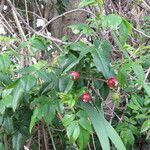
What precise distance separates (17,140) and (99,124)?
0.31 meters

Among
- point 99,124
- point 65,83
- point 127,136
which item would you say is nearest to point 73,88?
point 65,83

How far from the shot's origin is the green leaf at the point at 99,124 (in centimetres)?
107

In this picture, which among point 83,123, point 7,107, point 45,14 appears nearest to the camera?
point 83,123

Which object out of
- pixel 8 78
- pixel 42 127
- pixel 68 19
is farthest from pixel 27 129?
pixel 68 19

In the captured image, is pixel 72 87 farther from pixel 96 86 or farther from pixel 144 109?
pixel 144 109

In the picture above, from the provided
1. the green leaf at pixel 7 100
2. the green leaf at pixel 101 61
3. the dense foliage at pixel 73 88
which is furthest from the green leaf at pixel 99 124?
the green leaf at pixel 7 100

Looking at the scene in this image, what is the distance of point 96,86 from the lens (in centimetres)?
114

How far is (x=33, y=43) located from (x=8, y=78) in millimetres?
145

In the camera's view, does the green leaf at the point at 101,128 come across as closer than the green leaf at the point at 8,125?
Yes

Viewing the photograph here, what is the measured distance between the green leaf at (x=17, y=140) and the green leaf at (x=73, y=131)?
251 millimetres

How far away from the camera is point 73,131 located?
1059 millimetres

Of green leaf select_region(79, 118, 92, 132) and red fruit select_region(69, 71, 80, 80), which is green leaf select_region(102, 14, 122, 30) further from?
green leaf select_region(79, 118, 92, 132)

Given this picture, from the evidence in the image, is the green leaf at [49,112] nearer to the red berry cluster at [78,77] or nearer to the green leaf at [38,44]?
the red berry cluster at [78,77]

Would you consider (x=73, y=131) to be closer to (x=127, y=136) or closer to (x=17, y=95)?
(x=17, y=95)
